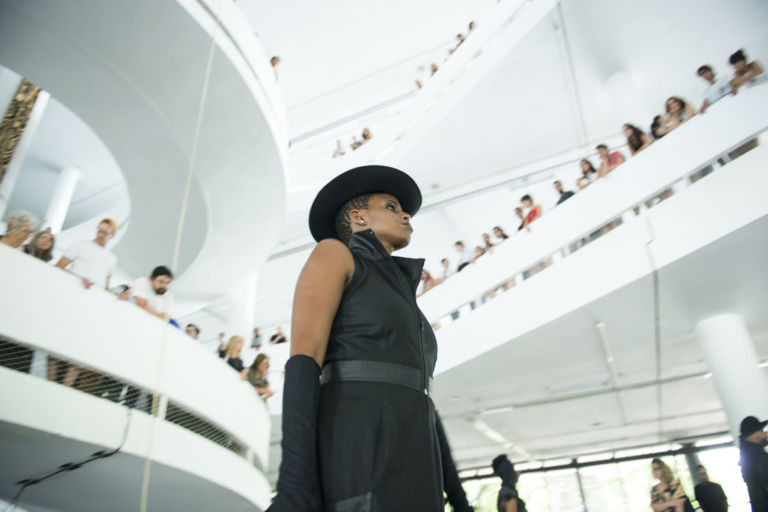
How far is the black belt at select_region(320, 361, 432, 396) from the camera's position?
1147mm

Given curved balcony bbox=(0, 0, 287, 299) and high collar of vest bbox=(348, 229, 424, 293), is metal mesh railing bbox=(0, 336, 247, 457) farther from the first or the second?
high collar of vest bbox=(348, 229, 424, 293)

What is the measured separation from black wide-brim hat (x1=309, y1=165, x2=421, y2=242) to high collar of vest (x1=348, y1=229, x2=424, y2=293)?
220 millimetres

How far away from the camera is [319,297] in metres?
1.20

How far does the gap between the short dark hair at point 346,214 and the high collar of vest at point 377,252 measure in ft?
0.61

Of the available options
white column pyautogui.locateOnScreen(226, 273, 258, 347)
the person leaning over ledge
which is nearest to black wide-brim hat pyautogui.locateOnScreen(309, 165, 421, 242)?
the person leaning over ledge

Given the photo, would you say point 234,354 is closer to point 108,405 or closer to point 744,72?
point 108,405

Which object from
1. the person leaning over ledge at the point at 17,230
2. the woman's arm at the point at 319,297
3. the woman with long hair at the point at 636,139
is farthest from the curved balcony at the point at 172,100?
the woman with long hair at the point at 636,139

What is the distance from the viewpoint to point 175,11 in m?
5.89

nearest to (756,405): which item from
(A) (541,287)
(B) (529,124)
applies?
(A) (541,287)

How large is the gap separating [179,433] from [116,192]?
9.14 m

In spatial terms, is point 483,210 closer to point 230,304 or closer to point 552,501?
point 230,304

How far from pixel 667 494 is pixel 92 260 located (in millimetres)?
6439

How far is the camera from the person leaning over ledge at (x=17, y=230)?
4.99 metres

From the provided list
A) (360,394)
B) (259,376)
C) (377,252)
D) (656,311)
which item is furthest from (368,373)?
(259,376)
